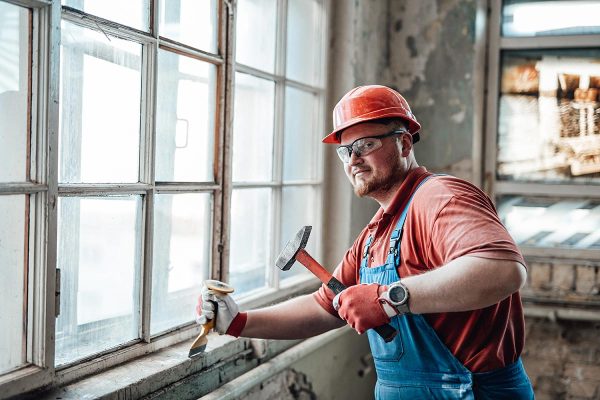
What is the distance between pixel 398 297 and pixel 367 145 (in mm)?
529

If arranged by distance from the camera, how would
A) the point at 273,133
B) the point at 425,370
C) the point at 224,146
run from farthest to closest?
the point at 273,133 → the point at 224,146 → the point at 425,370

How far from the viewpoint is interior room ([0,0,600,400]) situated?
158cm

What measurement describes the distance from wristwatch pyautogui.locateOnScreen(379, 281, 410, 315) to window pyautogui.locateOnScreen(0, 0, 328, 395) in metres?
0.85

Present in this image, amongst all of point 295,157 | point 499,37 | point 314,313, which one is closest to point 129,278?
point 314,313

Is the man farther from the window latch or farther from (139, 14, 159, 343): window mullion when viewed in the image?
the window latch

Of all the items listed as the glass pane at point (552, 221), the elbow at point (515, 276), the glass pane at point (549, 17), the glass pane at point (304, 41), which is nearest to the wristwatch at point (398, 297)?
the elbow at point (515, 276)

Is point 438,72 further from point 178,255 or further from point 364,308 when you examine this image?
point 364,308

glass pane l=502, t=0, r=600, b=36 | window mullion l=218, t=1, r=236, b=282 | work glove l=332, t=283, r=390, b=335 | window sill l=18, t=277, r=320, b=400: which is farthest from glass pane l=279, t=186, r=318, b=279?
glass pane l=502, t=0, r=600, b=36

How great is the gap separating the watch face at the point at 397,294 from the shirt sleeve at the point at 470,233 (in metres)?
0.14

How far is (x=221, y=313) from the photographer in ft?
6.09

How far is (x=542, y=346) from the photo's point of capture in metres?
3.56

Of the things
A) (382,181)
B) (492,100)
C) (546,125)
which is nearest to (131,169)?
(382,181)

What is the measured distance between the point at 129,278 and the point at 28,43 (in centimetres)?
78

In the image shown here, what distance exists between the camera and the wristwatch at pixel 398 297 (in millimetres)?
1493
